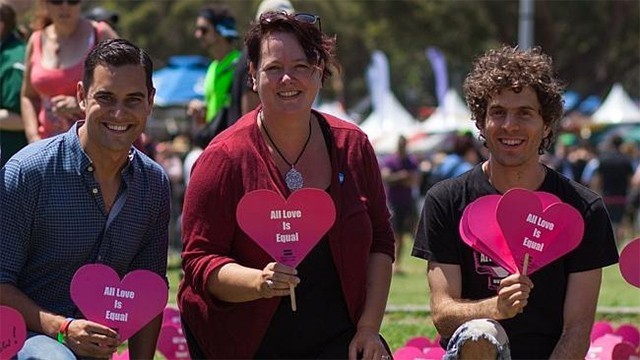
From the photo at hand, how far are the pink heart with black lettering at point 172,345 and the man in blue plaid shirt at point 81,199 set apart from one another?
4.46ft

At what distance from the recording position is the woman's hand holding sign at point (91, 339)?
410cm

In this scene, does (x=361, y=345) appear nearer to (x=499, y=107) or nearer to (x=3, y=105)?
(x=499, y=107)

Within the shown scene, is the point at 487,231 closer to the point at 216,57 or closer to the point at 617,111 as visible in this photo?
the point at 216,57

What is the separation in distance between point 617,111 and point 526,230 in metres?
32.7

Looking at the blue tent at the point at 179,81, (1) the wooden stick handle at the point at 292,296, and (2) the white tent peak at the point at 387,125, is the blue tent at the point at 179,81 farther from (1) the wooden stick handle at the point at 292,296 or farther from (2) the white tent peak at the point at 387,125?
(1) the wooden stick handle at the point at 292,296

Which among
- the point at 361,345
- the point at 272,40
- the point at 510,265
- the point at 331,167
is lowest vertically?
the point at 361,345

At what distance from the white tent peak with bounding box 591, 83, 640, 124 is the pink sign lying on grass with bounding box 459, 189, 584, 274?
32.0 m

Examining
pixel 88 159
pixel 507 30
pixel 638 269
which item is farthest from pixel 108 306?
pixel 507 30

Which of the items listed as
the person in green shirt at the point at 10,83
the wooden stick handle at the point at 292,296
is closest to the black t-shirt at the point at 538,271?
the wooden stick handle at the point at 292,296

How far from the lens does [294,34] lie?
14.5ft

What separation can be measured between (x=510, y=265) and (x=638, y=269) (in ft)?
2.18

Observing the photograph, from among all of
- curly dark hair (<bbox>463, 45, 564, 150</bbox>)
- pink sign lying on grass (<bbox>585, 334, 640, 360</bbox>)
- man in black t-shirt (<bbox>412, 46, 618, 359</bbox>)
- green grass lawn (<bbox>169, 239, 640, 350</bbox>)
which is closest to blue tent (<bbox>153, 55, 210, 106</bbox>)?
green grass lawn (<bbox>169, 239, 640, 350</bbox>)

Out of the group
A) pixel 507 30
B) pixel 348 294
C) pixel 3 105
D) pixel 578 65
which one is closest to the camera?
pixel 348 294

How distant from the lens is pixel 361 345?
4.32 metres
